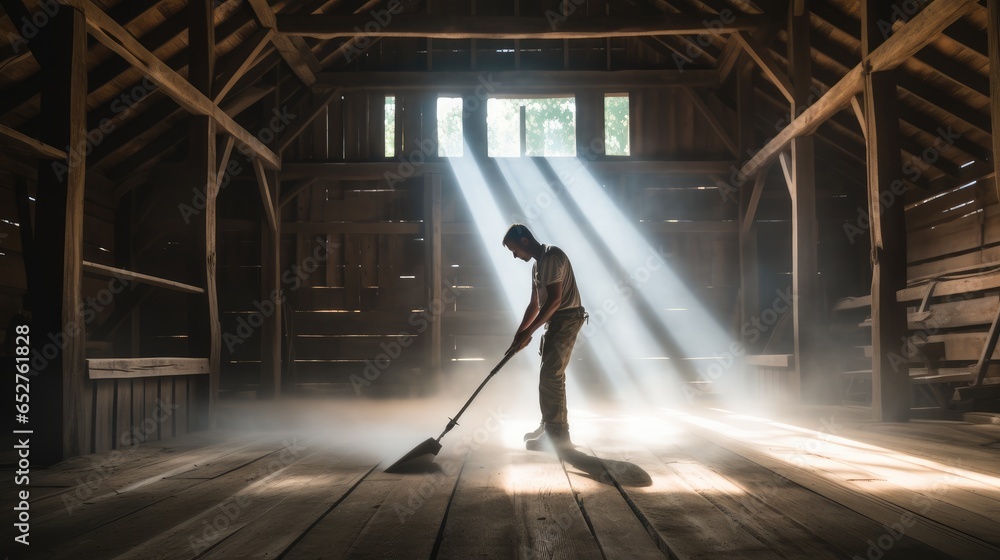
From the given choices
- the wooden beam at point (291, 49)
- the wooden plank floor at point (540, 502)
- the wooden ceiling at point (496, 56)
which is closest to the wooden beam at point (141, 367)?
the wooden plank floor at point (540, 502)

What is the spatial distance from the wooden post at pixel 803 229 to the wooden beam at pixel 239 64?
569 cm

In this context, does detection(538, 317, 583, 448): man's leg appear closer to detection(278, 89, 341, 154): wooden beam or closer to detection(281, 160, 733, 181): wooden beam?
detection(281, 160, 733, 181): wooden beam

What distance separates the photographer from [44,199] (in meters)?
4.63

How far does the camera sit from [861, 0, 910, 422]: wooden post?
607 cm

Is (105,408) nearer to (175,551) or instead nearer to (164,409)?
(164,409)

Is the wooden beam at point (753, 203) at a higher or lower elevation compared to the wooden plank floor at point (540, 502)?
higher

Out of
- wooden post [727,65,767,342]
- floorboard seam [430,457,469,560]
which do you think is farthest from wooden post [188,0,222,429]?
wooden post [727,65,767,342]

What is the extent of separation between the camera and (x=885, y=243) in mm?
6180

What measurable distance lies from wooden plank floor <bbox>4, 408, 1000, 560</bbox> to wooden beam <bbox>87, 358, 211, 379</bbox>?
0.59m

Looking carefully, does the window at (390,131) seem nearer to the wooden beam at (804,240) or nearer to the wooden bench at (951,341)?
the wooden beam at (804,240)

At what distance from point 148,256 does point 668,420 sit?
24.8 feet

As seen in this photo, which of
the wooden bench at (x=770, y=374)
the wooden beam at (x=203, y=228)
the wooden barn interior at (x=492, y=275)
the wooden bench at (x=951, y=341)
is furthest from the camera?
the wooden bench at (x=770, y=374)

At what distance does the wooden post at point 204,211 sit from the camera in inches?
265

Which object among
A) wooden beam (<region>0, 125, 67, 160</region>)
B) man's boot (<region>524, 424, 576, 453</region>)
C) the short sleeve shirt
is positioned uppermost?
wooden beam (<region>0, 125, 67, 160</region>)
